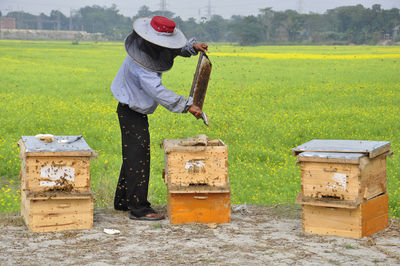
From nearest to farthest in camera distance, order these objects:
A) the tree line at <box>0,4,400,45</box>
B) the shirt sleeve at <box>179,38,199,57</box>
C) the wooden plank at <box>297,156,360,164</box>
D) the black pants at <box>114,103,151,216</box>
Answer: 1. the wooden plank at <box>297,156,360,164</box>
2. the black pants at <box>114,103,151,216</box>
3. the shirt sleeve at <box>179,38,199,57</box>
4. the tree line at <box>0,4,400,45</box>

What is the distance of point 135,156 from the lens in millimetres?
6703

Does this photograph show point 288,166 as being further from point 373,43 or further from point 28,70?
point 373,43

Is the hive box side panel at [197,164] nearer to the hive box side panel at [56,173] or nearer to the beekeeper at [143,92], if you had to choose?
the beekeeper at [143,92]

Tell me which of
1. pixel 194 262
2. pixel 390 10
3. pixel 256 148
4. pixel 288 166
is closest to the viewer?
pixel 194 262

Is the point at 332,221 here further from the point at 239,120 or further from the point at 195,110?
the point at 239,120

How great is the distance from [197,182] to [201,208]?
0.96 ft

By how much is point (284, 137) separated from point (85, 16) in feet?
535

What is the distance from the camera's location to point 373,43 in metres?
98.6

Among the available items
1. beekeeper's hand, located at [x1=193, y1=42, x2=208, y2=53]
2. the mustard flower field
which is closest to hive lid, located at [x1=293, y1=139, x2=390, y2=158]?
beekeeper's hand, located at [x1=193, y1=42, x2=208, y2=53]

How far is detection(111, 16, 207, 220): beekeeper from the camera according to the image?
6359 millimetres

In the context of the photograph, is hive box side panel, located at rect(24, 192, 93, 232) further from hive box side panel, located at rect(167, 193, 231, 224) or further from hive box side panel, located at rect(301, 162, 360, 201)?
hive box side panel, located at rect(301, 162, 360, 201)

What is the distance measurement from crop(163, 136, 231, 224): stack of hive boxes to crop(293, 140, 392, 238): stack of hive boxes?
32.1 inches

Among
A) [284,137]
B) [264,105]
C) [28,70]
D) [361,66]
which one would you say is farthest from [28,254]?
[361,66]

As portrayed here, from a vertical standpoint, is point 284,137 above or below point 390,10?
below
